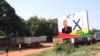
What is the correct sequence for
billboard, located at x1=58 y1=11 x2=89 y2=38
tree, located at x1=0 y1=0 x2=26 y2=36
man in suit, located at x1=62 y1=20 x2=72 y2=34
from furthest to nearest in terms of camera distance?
1. tree, located at x1=0 y1=0 x2=26 y2=36
2. man in suit, located at x1=62 y1=20 x2=72 y2=34
3. billboard, located at x1=58 y1=11 x2=89 y2=38

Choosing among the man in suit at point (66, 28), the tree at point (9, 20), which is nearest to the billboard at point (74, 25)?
the man in suit at point (66, 28)

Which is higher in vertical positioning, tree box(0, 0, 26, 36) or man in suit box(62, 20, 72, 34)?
tree box(0, 0, 26, 36)

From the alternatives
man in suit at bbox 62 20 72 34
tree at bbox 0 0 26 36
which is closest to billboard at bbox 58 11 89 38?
man in suit at bbox 62 20 72 34

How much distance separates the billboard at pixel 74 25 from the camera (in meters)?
21.7

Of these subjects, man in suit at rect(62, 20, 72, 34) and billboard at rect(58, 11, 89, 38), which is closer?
billboard at rect(58, 11, 89, 38)

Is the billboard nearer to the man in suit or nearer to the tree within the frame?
the man in suit

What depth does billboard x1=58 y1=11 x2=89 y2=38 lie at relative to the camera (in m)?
21.7

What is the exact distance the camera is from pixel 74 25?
23.9 metres

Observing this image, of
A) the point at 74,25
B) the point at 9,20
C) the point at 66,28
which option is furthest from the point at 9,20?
the point at 74,25

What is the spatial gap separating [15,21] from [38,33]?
1756cm

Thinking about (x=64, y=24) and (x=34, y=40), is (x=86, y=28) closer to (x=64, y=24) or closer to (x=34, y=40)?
(x=64, y=24)

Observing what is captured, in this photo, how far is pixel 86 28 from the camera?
70.6 ft

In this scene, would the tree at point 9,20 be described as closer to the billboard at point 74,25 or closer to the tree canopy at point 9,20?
the tree canopy at point 9,20

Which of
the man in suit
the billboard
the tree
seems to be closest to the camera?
the billboard
